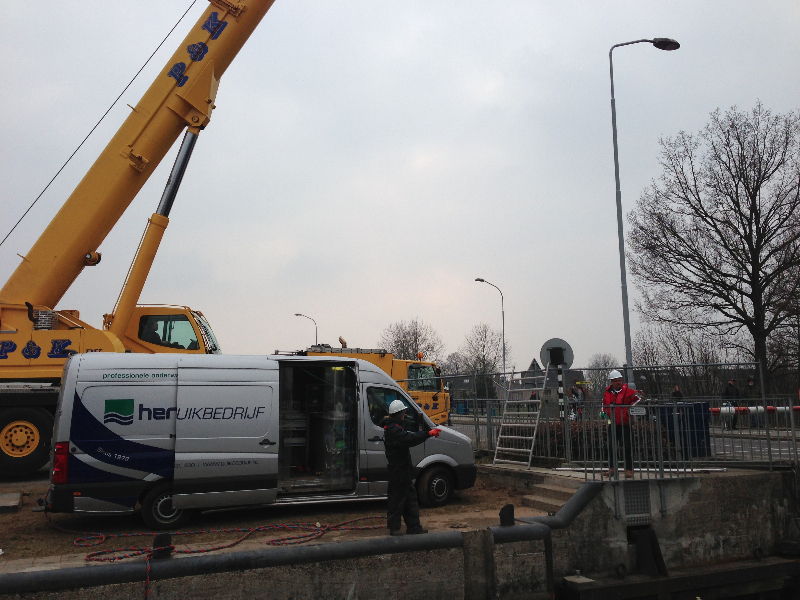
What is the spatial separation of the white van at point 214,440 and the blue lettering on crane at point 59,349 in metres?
4.17

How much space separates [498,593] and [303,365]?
4.11m

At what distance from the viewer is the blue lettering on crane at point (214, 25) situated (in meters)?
13.6

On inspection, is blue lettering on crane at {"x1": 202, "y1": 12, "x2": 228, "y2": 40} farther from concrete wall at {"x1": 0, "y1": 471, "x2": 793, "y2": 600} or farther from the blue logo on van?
concrete wall at {"x1": 0, "y1": 471, "x2": 793, "y2": 600}

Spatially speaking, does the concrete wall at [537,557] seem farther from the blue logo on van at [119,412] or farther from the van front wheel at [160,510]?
the blue logo on van at [119,412]

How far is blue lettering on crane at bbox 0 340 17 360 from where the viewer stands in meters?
11.7

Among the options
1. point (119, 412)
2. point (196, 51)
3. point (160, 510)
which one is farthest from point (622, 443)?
point (196, 51)

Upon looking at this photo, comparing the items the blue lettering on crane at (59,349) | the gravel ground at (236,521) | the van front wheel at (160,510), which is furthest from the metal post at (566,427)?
the blue lettering on crane at (59,349)

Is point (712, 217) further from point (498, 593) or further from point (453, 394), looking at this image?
point (498, 593)

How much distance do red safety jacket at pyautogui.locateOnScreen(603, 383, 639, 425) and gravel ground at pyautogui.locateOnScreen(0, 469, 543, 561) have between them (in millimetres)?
1792

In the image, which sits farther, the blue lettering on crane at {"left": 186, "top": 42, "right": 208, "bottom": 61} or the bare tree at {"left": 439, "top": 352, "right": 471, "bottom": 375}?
the bare tree at {"left": 439, "top": 352, "right": 471, "bottom": 375}

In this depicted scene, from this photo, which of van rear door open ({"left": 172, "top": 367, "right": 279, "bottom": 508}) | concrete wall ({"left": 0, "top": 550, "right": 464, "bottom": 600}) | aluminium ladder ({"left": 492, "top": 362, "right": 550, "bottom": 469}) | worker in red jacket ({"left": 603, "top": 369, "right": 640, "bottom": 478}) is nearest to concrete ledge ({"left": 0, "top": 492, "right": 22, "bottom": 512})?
van rear door open ({"left": 172, "top": 367, "right": 279, "bottom": 508})

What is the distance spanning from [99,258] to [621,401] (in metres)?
10.2

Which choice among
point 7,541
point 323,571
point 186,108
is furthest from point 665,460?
point 186,108

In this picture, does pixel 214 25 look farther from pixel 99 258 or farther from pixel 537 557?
pixel 537 557
